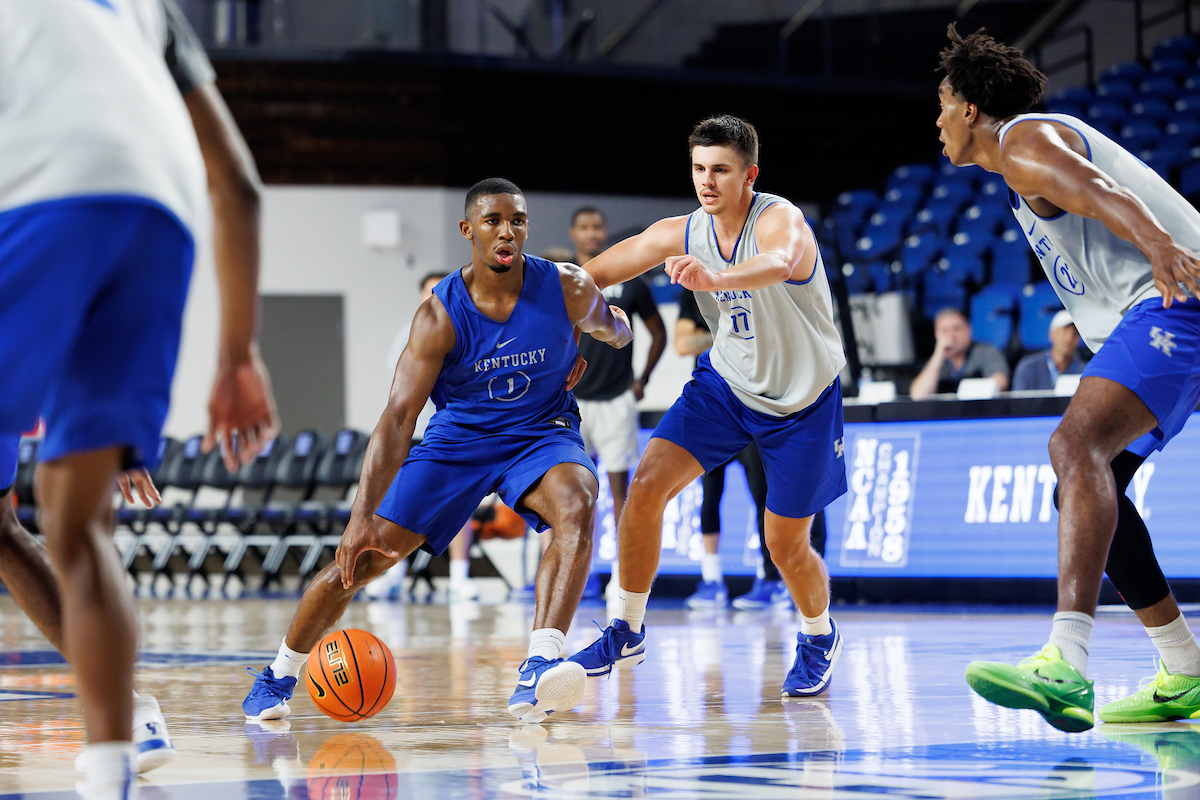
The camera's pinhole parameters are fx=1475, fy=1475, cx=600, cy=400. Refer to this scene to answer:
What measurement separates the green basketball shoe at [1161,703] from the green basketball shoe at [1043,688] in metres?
0.56

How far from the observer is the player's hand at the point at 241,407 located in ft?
7.93

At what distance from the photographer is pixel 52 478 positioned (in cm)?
230

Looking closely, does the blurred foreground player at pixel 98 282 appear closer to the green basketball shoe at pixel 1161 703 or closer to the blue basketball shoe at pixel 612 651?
the blue basketball shoe at pixel 612 651

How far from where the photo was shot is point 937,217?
51.0 feet

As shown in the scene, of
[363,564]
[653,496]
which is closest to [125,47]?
[363,564]

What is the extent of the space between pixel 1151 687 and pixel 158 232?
9.67ft

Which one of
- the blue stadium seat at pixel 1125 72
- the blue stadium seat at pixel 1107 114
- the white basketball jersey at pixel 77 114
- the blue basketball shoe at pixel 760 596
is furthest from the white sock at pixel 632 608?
the blue stadium seat at pixel 1125 72

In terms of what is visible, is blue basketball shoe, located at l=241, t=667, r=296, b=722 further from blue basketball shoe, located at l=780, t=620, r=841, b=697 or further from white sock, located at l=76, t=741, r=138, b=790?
white sock, located at l=76, t=741, r=138, b=790

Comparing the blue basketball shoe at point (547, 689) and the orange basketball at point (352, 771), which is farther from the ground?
the blue basketball shoe at point (547, 689)

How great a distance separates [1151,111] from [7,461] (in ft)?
47.4

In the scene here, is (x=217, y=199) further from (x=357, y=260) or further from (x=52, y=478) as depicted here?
(x=357, y=260)

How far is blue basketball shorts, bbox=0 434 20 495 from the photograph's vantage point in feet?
Result: 11.3

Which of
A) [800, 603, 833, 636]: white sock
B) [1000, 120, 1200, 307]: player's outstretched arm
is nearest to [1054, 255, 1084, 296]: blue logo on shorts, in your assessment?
[1000, 120, 1200, 307]: player's outstretched arm

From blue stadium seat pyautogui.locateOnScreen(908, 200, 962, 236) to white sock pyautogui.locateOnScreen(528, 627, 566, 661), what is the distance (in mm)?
11782
